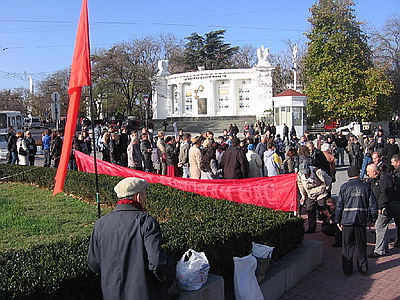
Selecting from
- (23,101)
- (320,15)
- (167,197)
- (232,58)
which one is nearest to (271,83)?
(320,15)

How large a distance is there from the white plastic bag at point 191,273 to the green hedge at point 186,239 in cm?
38

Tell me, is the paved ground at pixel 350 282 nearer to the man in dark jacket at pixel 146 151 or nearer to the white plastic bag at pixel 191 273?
the white plastic bag at pixel 191 273

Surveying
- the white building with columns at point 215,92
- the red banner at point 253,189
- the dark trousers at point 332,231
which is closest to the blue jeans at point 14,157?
the red banner at point 253,189

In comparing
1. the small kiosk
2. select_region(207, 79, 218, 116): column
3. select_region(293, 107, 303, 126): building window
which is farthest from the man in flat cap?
select_region(207, 79, 218, 116): column

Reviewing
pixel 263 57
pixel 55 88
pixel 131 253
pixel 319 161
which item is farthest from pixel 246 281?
pixel 55 88

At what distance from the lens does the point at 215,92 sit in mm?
49906

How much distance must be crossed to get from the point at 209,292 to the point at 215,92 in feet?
152

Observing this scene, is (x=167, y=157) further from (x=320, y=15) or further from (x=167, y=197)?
(x=320, y=15)

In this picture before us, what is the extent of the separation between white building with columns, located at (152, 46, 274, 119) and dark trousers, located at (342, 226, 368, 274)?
40.3 metres

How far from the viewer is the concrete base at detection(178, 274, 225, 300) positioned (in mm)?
4211

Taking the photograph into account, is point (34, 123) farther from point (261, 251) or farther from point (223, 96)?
point (261, 251)

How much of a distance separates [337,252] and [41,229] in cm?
551

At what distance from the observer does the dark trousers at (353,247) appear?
6.18m

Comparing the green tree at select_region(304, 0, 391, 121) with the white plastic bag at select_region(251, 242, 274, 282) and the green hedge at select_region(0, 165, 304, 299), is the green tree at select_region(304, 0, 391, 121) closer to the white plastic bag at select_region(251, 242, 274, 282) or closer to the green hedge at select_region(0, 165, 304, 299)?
the green hedge at select_region(0, 165, 304, 299)
